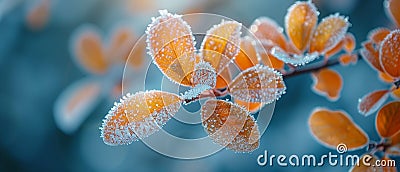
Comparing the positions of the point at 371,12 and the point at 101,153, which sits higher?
the point at 371,12

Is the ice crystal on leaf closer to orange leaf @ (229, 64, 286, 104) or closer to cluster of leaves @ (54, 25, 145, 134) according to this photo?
orange leaf @ (229, 64, 286, 104)

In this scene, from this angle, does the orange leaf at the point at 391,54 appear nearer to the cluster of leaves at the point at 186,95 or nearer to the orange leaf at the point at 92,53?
the cluster of leaves at the point at 186,95

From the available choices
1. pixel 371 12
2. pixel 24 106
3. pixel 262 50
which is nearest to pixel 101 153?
pixel 24 106

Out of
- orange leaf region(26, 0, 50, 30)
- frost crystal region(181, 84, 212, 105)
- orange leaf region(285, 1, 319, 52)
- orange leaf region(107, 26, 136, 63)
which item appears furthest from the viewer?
orange leaf region(26, 0, 50, 30)

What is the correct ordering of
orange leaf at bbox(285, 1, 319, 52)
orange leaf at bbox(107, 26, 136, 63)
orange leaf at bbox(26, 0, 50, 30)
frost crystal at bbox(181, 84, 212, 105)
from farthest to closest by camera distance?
orange leaf at bbox(26, 0, 50, 30)
orange leaf at bbox(107, 26, 136, 63)
orange leaf at bbox(285, 1, 319, 52)
frost crystal at bbox(181, 84, 212, 105)

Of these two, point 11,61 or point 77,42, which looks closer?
point 77,42

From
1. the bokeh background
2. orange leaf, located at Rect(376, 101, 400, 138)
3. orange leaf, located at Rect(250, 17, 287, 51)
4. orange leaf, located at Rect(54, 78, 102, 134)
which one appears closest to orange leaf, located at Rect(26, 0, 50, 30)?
the bokeh background

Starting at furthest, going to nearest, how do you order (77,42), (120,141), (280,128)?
(280,128) → (77,42) → (120,141)

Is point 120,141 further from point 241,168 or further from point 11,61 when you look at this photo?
point 11,61
